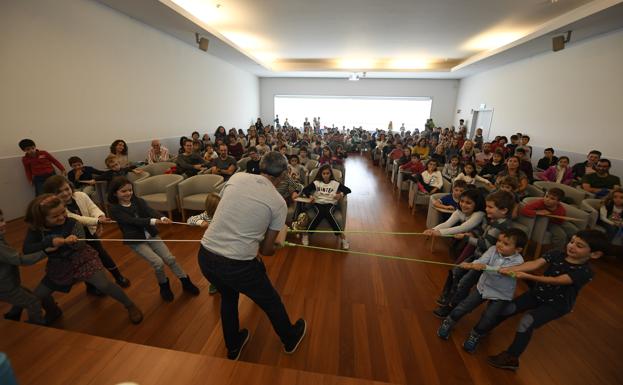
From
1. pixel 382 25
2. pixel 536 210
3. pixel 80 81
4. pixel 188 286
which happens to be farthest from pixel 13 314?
pixel 382 25

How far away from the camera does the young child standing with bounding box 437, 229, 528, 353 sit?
80.9 inches

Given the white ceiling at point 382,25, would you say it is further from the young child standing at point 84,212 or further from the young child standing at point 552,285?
the young child standing at point 552,285

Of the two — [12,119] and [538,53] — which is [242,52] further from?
[538,53]

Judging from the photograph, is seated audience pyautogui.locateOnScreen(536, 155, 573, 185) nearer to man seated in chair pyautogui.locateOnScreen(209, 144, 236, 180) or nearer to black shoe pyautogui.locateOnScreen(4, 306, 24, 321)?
man seated in chair pyautogui.locateOnScreen(209, 144, 236, 180)

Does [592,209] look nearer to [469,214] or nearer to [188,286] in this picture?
[469,214]

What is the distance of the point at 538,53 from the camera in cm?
827

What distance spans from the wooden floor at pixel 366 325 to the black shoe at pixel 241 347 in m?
0.06

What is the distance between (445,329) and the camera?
2.38 metres

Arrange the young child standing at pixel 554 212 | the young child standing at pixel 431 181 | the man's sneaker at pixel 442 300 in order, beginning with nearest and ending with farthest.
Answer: the man's sneaker at pixel 442 300 < the young child standing at pixel 554 212 < the young child standing at pixel 431 181

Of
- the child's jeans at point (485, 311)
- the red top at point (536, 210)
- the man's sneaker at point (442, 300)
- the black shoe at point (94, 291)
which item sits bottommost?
the black shoe at point (94, 291)

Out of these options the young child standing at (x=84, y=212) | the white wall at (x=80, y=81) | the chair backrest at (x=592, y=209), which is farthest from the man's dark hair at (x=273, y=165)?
the white wall at (x=80, y=81)

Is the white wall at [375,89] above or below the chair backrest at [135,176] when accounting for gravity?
above

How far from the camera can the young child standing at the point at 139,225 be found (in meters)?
2.46

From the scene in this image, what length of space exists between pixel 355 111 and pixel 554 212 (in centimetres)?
1408
